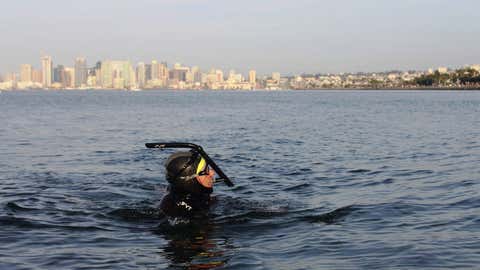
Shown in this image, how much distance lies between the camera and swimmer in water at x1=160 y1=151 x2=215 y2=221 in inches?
415

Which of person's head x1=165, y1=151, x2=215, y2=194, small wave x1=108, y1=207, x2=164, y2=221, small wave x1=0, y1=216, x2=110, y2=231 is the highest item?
person's head x1=165, y1=151, x2=215, y2=194

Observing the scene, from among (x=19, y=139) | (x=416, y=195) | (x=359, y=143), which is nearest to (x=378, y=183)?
(x=416, y=195)

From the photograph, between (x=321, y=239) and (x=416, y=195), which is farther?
(x=416, y=195)

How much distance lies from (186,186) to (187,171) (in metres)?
0.25

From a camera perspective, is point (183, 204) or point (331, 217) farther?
point (331, 217)

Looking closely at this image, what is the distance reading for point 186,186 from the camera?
10.6m

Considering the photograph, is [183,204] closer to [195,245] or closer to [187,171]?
[187,171]

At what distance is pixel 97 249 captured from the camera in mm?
9781

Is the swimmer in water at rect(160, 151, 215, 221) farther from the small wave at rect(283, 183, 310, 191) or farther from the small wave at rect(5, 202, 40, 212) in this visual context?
the small wave at rect(283, 183, 310, 191)

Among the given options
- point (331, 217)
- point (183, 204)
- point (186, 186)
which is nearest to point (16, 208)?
point (183, 204)

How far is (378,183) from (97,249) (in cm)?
914

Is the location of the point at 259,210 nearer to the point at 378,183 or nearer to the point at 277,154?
the point at 378,183

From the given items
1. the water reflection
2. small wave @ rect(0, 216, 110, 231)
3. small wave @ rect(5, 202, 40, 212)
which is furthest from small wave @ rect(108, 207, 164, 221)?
small wave @ rect(5, 202, 40, 212)

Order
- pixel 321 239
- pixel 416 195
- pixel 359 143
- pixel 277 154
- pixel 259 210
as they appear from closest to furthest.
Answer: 1. pixel 321 239
2. pixel 259 210
3. pixel 416 195
4. pixel 277 154
5. pixel 359 143
